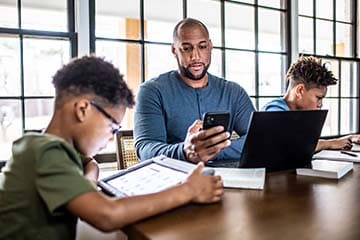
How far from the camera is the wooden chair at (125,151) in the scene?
2.14m

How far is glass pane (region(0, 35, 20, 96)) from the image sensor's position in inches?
95.2

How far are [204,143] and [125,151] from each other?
3.56 ft

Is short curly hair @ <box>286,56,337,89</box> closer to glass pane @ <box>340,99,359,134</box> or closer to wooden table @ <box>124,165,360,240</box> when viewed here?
wooden table @ <box>124,165,360,240</box>

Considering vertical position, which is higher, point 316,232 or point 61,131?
point 61,131

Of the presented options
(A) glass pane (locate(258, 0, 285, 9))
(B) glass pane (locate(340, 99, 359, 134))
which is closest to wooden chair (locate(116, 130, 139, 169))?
(A) glass pane (locate(258, 0, 285, 9))

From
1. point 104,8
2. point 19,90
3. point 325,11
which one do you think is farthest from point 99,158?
point 325,11

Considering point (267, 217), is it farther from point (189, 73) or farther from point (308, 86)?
point (308, 86)

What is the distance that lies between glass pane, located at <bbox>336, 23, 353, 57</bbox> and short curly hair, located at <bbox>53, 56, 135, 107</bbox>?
4.01 m

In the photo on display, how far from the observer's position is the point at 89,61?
94 cm

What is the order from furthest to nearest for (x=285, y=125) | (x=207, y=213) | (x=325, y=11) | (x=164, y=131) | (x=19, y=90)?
1. (x=325, y=11)
2. (x=19, y=90)
3. (x=164, y=131)
4. (x=285, y=125)
5. (x=207, y=213)

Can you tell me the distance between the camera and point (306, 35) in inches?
161

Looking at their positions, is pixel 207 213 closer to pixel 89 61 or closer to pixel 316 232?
pixel 316 232

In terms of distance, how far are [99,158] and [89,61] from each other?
6.21 ft

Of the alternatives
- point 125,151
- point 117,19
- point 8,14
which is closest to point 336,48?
point 117,19
